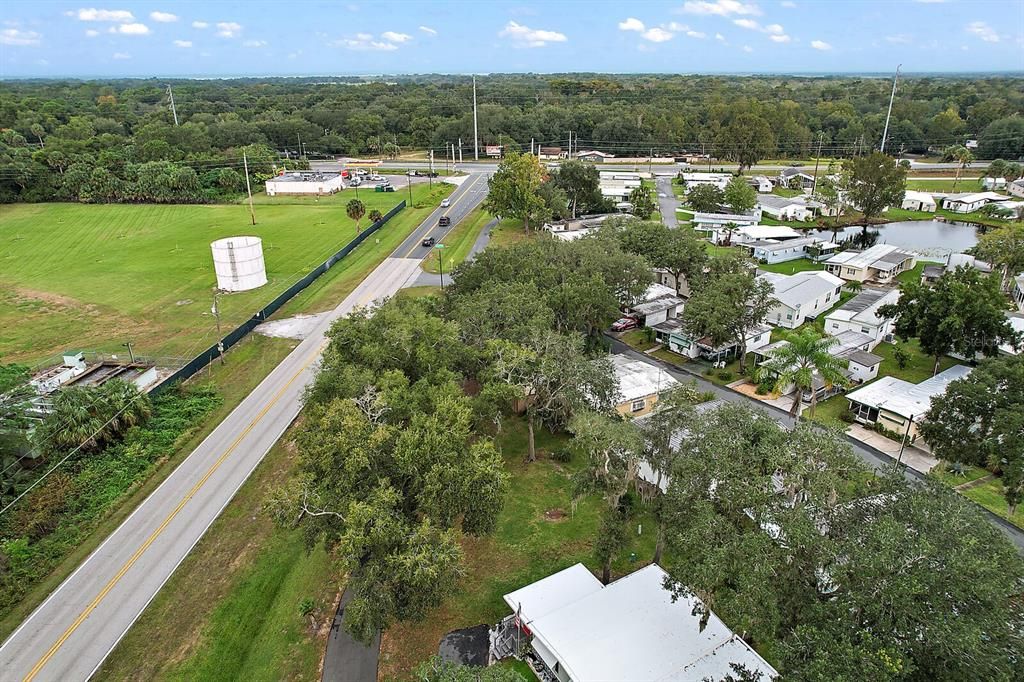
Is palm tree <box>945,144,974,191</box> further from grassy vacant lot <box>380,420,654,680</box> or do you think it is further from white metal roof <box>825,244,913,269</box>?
grassy vacant lot <box>380,420,654,680</box>

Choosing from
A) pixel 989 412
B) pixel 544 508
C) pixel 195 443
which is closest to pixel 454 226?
pixel 195 443

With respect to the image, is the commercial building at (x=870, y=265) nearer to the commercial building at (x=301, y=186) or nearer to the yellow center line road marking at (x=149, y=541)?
the yellow center line road marking at (x=149, y=541)

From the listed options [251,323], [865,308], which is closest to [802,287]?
[865,308]

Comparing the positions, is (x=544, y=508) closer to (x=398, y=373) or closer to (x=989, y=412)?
(x=398, y=373)

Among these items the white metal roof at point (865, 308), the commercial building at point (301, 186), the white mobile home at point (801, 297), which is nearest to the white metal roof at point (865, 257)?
the white mobile home at point (801, 297)

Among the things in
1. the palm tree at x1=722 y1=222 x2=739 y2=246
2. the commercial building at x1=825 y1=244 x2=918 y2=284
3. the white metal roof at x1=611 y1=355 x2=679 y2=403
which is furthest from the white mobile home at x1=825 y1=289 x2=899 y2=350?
the palm tree at x1=722 y1=222 x2=739 y2=246

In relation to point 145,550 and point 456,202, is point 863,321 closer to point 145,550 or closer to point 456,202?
point 145,550
